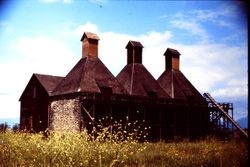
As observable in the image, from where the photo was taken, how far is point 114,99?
26672 mm

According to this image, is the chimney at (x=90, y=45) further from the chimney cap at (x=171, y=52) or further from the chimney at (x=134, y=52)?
the chimney cap at (x=171, y=52)

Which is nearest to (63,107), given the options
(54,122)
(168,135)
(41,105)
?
(54,122)

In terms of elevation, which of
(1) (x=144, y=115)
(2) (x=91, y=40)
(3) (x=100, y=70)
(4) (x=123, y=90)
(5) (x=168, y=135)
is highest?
(2) (x=91, y=40)

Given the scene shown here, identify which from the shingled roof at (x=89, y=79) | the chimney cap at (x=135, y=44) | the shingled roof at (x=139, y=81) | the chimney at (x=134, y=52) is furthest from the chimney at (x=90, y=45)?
the chimney at (x=134, y=52)

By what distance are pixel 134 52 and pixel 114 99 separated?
9208 millimetres

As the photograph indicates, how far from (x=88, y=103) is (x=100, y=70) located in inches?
164

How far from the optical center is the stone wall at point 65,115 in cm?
2700

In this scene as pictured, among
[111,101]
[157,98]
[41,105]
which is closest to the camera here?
[111,101]

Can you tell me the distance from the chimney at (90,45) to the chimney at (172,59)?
10372 millimetres

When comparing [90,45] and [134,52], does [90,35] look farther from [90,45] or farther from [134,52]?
[134,52]

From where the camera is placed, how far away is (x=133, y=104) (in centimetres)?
2814

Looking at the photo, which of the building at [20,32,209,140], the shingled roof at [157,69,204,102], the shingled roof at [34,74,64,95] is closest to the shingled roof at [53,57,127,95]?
the building at [20,32,209,140]

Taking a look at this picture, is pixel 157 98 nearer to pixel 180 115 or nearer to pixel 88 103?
pixel 180 115

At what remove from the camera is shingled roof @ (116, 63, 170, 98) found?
31.1m
